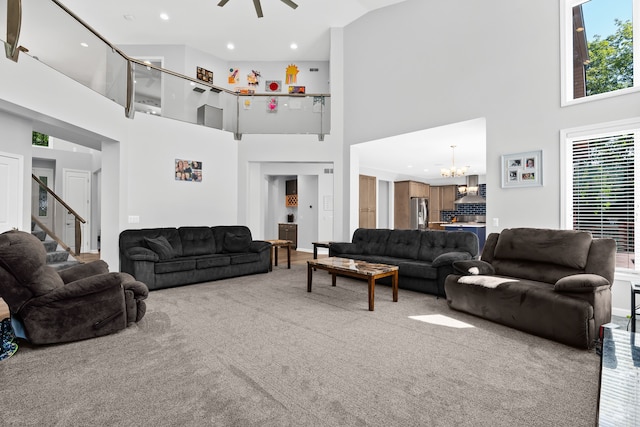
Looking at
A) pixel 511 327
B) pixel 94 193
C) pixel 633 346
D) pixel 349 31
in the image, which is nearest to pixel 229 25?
pixel 349 31

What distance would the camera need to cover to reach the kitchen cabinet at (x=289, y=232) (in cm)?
1047

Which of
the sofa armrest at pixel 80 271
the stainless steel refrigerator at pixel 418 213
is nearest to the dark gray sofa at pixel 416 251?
the sofa armrest at pixel 80 271

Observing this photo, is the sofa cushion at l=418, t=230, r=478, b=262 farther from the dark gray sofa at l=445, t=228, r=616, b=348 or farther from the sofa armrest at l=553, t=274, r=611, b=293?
the sofa armrest at l=553, t=274, r=611, b=293

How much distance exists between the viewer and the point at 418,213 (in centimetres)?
1188

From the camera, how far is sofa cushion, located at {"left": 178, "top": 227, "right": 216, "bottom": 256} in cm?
591

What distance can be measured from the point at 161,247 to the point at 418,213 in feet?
29.3

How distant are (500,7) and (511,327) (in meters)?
4.40

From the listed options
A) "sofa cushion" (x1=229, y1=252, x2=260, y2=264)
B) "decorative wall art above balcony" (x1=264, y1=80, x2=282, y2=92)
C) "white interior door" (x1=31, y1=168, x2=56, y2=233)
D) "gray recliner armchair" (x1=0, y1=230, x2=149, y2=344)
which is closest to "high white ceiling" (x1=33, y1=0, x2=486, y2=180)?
"decorative wall art above balcony" (x1=264, y1=80, x2=282, y2=92)

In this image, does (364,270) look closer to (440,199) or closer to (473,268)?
(473,268)

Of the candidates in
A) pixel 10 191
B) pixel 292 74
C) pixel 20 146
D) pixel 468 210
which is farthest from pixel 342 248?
pixel 468 210

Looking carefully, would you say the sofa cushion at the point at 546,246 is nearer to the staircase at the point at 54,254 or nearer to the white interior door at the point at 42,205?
the staircase at the point at 54,254

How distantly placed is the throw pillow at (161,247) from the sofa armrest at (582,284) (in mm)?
4983

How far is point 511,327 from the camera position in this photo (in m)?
3.30

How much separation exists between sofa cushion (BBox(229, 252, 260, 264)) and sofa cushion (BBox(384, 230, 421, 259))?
2359 mm
